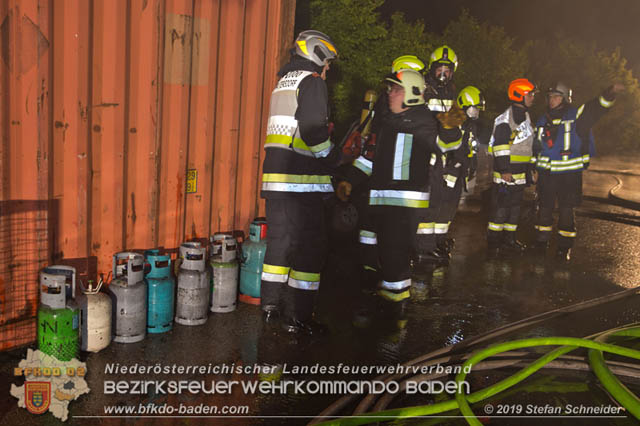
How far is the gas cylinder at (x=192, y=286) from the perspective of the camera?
476 cm

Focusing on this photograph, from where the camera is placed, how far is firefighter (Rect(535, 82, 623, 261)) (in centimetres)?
823

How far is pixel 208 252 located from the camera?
5398mm

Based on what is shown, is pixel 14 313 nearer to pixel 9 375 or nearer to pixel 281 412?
pixel 9 375

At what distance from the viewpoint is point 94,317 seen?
417 centimetres

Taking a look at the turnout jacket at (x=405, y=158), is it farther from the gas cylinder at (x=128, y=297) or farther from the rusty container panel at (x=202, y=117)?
the gas cylinder at (x=128, y=297)

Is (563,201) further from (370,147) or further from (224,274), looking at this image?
(224,274)

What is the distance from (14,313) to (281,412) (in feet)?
6.77

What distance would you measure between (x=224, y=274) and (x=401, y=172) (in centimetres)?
182

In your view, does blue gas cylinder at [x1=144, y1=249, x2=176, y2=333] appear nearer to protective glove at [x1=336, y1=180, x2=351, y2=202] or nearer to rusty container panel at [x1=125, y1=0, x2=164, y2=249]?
rusty container panel at [x1=125, y1=0, x2=164, y2=249]

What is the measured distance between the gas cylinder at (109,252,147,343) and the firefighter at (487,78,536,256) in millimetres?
5507

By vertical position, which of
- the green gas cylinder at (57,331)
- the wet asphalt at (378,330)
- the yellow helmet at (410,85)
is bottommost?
the wet asphalt at (378,330)

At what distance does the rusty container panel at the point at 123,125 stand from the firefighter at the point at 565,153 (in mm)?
4393

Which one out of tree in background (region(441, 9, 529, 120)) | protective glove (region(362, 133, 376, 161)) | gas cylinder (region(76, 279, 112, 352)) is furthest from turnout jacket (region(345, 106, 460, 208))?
tree in background (region(441, 9, 529, 120))

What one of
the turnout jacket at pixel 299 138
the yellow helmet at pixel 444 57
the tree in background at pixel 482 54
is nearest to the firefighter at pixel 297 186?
the turnout jacket at pixel 299 138
